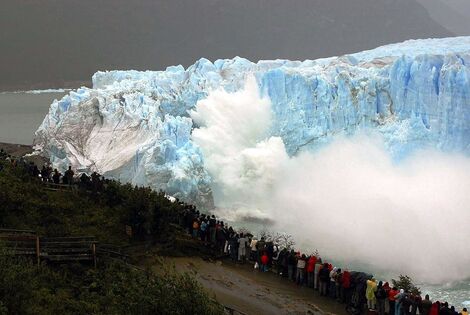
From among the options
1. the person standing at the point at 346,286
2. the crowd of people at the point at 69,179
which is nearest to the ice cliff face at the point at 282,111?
the crowd of people at the point at 69,179

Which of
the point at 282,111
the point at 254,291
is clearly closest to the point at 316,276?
the point at 254,291

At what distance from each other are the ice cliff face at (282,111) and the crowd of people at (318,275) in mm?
5454

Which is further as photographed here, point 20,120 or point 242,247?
point 20,120

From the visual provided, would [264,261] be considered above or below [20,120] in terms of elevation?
below

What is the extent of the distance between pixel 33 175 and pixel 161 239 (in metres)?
3.80

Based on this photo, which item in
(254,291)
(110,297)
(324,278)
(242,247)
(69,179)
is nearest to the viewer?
(110,297)

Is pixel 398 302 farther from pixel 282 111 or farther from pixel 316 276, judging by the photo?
pixel 282 111

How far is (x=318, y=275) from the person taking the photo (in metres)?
9.44

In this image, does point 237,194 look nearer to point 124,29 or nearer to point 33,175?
point 33,175

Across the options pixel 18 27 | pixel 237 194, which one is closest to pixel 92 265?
pixel 237 194

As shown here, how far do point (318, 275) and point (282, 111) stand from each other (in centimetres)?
1002

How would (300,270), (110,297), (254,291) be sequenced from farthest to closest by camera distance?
(300,270), (254,291), (110,297)

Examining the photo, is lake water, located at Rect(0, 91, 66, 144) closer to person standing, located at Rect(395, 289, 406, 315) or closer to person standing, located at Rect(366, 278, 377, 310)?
person standing, located at Rect(366, 278, 377, 310)

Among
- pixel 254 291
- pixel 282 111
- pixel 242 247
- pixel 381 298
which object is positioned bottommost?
pixel 254 291
